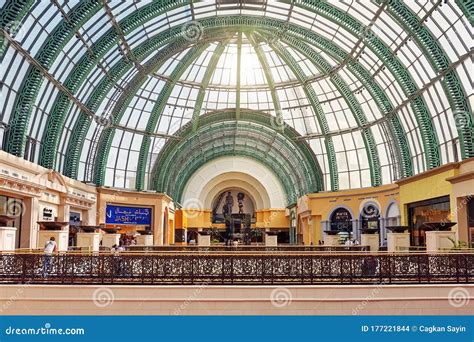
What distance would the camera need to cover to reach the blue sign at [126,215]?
1700 inches

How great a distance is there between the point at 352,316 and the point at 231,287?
4.07m

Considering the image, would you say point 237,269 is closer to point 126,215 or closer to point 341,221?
point 126,215

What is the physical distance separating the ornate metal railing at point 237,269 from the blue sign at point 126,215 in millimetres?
25842

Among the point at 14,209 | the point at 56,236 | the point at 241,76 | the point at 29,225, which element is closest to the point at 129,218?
the point at 241,76

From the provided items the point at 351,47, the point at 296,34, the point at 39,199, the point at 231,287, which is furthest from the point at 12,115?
the point at 351,47

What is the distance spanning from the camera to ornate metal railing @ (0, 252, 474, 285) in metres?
17.0

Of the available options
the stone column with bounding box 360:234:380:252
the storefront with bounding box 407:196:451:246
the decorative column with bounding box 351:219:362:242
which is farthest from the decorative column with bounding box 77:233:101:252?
the decorative column with bounding box 351:219:362:242

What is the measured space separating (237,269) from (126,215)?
94.9 ft

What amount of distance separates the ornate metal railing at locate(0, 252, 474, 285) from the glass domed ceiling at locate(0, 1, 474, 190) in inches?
444

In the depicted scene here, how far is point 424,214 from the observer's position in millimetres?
33875

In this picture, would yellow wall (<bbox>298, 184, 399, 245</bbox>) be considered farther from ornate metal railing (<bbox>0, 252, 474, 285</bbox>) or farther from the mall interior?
ornate metal railing (<bbox>0, 252, 474, 285</bbox>)

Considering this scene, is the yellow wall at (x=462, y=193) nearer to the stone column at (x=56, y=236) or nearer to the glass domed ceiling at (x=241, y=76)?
the glass domed ceiling at (x=241, y=76)

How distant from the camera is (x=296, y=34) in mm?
38344

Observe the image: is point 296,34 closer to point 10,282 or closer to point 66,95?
point 66,95
